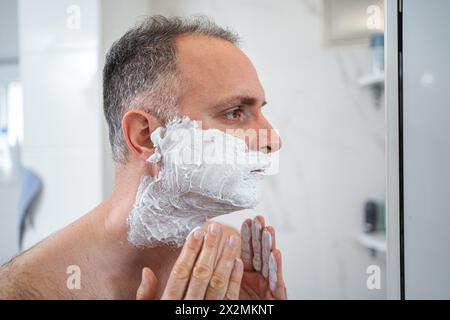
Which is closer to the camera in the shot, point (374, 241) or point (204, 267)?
point (204, 267)

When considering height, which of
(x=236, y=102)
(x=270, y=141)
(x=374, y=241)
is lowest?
(x=374, y=241)

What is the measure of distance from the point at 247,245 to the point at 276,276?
0.13m

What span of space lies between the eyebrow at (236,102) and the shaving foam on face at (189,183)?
2.8 inches

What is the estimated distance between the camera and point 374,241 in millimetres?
1174

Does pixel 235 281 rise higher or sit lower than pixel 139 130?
lower

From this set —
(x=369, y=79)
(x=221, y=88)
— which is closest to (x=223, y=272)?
(x=221, y=88)

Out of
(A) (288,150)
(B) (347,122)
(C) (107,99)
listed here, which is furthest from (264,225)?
(C) (107,99)

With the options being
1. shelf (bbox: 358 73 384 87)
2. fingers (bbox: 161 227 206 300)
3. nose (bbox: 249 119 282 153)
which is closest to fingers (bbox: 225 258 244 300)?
fingers (bbox: 161 227 206 300)

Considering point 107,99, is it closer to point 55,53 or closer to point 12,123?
Answer: point 55,53

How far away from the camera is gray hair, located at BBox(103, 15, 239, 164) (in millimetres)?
1078

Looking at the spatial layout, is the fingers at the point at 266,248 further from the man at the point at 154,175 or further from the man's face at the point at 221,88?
the man's face at the point at 221,88

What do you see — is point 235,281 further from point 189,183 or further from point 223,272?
point 189,183

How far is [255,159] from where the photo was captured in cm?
112

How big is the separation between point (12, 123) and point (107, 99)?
0.35m
